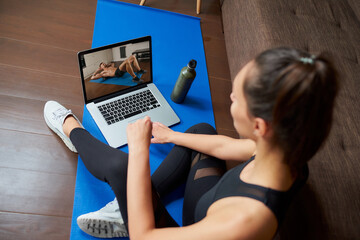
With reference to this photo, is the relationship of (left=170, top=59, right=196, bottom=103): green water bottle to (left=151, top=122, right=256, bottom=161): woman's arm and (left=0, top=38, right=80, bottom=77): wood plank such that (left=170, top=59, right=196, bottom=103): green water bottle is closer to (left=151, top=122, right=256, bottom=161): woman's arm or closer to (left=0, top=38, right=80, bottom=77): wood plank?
(left=151, top=122, right=256, bottom=161): woman's arm

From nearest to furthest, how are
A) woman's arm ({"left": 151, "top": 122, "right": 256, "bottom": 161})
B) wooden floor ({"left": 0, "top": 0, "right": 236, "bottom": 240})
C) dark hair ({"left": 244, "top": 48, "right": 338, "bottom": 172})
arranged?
dark hair ({"left": 244, "top": 48, "right": 338, "bottom": 172})
woman's arm ({"left": 151, "top": 122, "right": 256, "bottom": 161})
wooden floor ({"left": 0, "top": 0, "right": 236, "bottom": 240})

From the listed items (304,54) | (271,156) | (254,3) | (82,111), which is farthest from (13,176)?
(254,3)

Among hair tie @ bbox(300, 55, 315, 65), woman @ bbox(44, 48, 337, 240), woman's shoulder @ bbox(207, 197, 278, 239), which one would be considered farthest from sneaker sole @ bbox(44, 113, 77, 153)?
hair tie @ bbox(300, 55, 315, 65)

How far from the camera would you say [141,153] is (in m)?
0.95

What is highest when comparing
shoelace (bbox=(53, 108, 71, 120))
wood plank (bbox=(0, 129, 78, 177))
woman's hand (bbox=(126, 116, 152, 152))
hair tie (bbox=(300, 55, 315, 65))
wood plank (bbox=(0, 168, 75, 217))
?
hair tie (bbox=(300, 55, 315, 65))

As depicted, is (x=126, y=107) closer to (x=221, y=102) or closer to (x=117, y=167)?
(x=117, y=167)

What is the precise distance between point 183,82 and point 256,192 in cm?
84

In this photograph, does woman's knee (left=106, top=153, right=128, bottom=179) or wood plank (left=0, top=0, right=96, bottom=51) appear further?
wood plank (left=0, top=0, right=96, bottom=51)

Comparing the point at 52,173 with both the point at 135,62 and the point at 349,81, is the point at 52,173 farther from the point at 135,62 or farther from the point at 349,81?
the point at 349,81

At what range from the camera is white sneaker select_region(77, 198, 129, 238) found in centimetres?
105

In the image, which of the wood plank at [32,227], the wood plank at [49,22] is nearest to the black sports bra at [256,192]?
the wood plank at [32,227]

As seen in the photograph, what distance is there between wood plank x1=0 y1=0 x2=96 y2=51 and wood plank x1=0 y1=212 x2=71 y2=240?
3.22 feet

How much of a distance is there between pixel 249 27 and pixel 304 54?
107 centimetres

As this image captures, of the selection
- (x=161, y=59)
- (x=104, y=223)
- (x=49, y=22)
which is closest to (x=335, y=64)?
(x=161, y=59)
